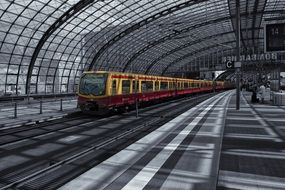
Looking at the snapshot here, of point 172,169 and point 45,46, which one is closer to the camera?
point 172,169

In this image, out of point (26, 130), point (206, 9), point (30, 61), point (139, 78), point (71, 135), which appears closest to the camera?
point (71, 135)

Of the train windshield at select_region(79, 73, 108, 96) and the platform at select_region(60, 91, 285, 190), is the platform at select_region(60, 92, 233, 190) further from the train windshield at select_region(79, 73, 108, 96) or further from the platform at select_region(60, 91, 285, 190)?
the train windshield at select_region(79, 73, 108, 96)

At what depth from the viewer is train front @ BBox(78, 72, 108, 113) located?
18.5m

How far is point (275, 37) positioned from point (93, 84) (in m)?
10.9

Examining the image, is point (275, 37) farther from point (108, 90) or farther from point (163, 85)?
point (163, 85)

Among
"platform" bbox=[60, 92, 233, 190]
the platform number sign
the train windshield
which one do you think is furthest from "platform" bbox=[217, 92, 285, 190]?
the train windshield

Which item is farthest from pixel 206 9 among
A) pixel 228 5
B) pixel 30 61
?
pixel 30 61

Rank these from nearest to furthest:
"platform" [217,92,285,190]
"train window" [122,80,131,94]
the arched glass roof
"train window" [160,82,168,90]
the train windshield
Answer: "platform" [217,92,285,190] → the train windshield → "train window" [122,80,131,94] → "train window" [160,82,168,90] → the arched glass roof

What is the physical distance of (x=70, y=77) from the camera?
4972 cm

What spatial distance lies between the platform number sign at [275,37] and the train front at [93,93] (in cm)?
958

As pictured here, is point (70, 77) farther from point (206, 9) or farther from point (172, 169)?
point (172, 169)

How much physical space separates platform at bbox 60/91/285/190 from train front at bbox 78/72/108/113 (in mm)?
6971

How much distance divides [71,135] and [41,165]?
14.6 feet

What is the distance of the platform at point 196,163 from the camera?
6.23 meters
